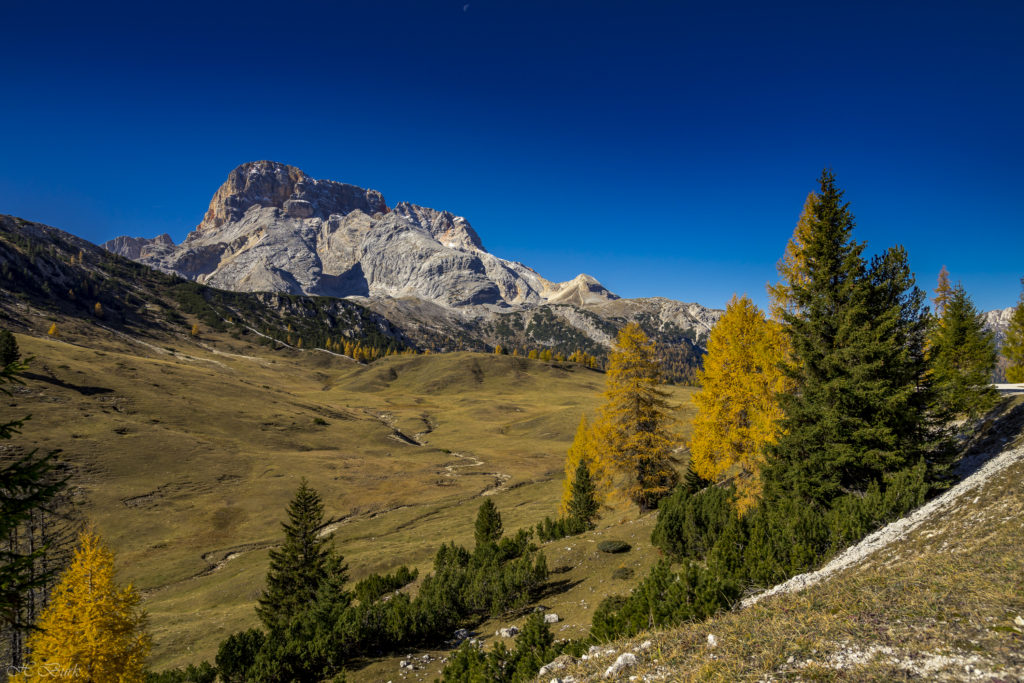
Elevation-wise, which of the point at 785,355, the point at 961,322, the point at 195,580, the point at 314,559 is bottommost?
the point at 195,580

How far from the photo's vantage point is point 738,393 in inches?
985

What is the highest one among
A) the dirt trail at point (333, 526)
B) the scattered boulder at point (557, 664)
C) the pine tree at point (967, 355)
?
the pine tree at point (967, 355)

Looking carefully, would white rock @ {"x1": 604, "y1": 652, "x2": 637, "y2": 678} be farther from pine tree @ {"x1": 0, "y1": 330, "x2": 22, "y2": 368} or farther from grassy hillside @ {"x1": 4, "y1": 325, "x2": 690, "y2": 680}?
pine tree @ {"x1": 0, "y1": 330, "x2": 22, "y2": 368}

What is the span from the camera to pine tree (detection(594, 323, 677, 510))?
30547mm

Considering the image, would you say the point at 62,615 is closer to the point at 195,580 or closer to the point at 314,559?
the point at 314,559

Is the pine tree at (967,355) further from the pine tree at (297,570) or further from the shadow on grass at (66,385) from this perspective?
the shadow on grass at (66,385)

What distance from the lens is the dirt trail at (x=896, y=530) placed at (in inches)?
488

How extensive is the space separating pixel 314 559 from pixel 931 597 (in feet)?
102

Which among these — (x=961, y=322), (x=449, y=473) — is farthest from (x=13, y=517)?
(x=449, y=473)

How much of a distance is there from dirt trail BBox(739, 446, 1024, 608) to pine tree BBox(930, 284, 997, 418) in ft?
25.6

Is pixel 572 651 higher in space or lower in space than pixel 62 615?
higher

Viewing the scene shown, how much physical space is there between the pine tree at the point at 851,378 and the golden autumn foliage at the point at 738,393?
2.99 meters

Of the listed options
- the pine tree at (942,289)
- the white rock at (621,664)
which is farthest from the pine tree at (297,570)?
the pine tree at (942,289)

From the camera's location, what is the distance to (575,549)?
26.3 metres
